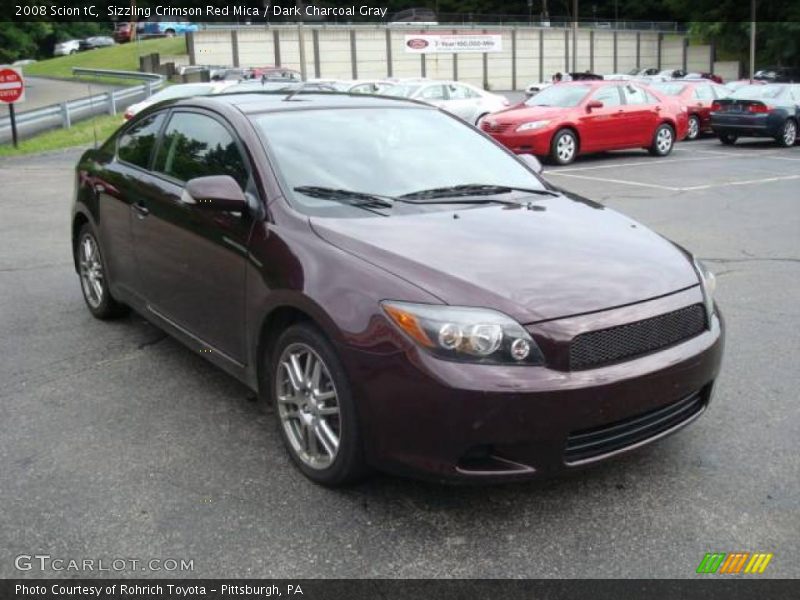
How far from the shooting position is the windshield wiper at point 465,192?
3.99 meters

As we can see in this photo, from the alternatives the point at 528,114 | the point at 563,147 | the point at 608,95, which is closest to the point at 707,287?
the point at 528,114

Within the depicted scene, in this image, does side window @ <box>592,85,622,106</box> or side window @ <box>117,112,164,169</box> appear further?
side window @ <box>592,85,622,106</box>

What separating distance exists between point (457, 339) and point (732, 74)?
7359cm

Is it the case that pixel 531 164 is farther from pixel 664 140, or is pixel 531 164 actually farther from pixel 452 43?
pixel 452 43

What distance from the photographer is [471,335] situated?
2.92 m

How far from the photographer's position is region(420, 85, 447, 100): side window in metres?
19.5

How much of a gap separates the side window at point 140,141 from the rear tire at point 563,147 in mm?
11368

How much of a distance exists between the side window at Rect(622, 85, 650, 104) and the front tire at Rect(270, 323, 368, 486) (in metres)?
14.9

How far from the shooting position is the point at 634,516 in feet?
10.5

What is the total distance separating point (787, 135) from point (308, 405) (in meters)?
19.4

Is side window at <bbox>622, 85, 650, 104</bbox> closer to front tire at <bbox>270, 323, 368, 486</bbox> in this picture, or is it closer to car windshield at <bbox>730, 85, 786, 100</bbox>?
car windshield at <bbox>730, 85, 786, 100</bbox>

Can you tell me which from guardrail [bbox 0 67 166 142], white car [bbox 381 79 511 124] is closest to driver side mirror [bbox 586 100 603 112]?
white car [bbox 381 79 511 124]

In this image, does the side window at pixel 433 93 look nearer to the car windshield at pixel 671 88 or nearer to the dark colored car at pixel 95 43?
the car windshield at pixel 671 88

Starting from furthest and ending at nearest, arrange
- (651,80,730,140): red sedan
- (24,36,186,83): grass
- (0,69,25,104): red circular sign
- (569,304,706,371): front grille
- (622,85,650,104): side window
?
(24,36,186,83): grass → (651,80,730,140): red sedan → (0,69,25,104): red circular sign → (622,85,650,104): side window → (569,304,706,371): front grille
